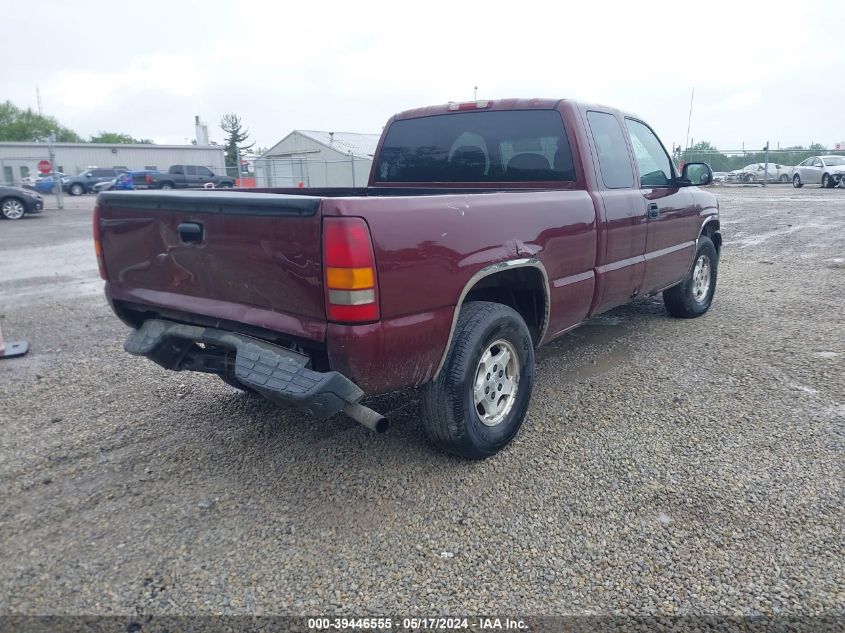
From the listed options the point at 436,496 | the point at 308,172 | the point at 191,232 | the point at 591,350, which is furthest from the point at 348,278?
the point at 308,172

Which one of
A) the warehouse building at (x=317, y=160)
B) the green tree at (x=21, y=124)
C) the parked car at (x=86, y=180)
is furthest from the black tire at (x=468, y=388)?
the green tree at (x=21, y=124)

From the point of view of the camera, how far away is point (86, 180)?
38188 mm

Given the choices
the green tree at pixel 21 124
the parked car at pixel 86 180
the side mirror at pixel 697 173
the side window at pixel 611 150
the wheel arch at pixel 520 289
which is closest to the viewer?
the wheel arch at pixel 520 289

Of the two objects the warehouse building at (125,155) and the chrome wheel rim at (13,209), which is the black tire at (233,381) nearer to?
the chrome wheel rim at (13,209)

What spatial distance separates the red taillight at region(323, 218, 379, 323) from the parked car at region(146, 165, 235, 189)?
2951cm

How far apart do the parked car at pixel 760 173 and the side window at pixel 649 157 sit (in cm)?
2721

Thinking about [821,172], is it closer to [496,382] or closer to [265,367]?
[496,382]

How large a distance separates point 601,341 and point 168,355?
3.68 m

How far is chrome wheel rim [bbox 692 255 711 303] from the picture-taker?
6.25 m

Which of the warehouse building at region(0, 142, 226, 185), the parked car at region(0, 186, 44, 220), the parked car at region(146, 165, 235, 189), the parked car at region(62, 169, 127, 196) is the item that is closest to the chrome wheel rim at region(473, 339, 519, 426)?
the parked car at region(0, 186, 44, 220)

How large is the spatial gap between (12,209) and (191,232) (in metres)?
19.5

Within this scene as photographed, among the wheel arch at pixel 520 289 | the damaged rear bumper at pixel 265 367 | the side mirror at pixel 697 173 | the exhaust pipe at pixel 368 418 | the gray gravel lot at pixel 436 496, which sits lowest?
the gray gravel lot at pixel 436 496

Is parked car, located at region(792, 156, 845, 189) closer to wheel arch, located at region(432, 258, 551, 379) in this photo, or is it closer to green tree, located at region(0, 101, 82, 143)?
wheel arch, located at region(432, 258, 551, 379)

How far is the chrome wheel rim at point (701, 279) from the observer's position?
20.5ft
